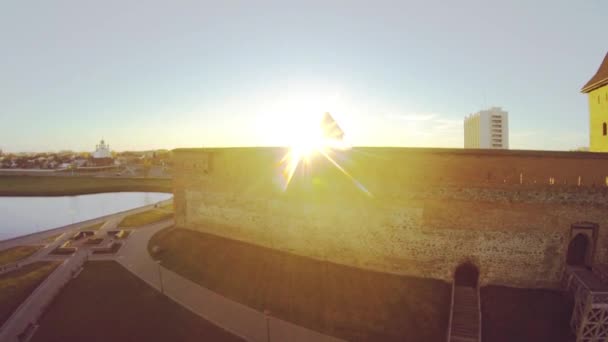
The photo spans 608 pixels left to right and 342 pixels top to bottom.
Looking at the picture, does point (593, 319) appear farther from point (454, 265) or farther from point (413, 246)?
point (413, 246)

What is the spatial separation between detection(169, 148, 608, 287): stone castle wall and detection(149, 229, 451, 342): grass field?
73 cm

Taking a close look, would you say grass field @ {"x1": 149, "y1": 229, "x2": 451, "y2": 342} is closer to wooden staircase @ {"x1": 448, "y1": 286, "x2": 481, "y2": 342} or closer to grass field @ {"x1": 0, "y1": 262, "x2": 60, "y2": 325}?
wooden staircase @ {"x1": 448, "y1": 286, "x2": 481, "y2": 342}

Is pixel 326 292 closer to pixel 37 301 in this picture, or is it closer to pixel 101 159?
pixel 37 301

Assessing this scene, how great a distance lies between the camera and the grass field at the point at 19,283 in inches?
483

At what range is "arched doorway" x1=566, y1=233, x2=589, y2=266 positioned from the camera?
11.9 m

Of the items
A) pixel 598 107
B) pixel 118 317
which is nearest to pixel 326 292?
pixel 118 317

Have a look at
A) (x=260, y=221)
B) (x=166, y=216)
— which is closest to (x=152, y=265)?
(x=260, y=221)

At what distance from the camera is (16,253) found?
61.9 ft

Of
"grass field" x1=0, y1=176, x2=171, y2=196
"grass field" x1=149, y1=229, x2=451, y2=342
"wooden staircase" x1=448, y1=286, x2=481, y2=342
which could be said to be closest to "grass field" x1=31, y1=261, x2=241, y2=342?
"grass field" x1=149, y1=229, x2=451, y2=342

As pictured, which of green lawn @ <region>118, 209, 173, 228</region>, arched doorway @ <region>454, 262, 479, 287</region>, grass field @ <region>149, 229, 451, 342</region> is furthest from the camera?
green lawn @ <region>118, 209, 173, 228</region>

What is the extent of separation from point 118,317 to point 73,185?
5004cm

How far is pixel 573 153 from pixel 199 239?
16508 millimetres

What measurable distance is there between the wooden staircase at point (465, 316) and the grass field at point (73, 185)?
143 feet

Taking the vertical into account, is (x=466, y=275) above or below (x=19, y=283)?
above
